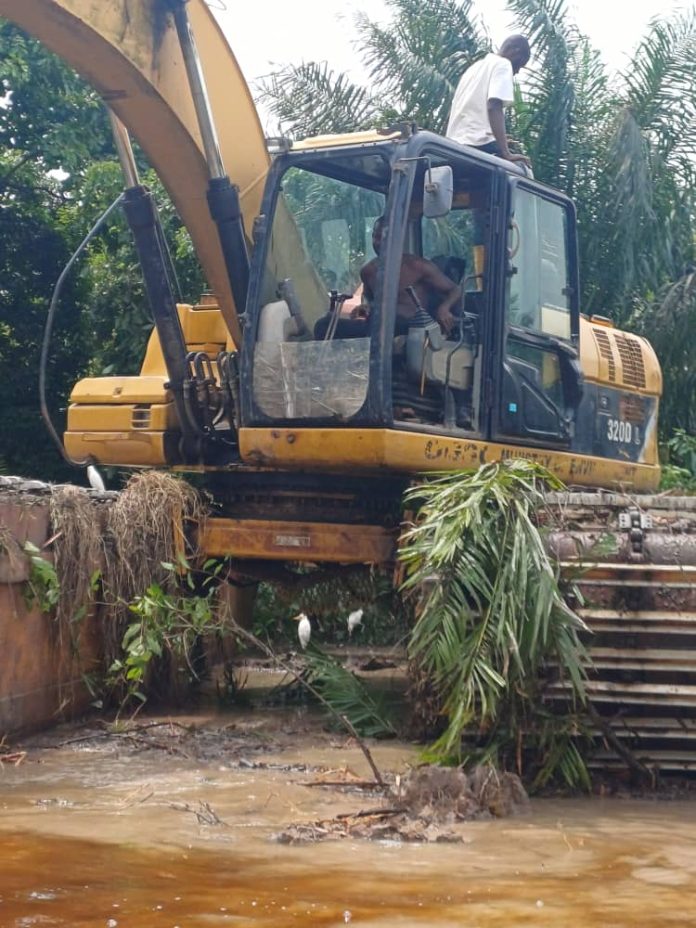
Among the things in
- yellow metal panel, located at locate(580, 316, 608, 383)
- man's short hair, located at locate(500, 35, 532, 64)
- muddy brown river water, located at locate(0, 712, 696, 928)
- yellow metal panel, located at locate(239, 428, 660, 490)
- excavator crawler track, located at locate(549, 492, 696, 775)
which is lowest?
muddy brown river water, located at locate(0, 712, 696, 928)

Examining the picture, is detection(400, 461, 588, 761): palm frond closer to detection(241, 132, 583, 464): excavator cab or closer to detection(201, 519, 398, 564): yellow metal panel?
detection(241, 132, 583, 464): excavator cab

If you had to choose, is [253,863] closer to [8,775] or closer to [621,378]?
[8,775]

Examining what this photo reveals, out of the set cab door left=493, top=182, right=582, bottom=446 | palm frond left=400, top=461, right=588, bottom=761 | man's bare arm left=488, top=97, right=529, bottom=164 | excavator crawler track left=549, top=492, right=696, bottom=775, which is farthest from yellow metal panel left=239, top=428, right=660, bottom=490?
man's bare arm left=488, top=97, right=529, bottom=164

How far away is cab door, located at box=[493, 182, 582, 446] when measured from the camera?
8.55 meters

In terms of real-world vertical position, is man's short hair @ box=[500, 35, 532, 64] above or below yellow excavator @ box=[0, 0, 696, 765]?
above

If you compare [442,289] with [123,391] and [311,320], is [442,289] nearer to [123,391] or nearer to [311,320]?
[311,320]

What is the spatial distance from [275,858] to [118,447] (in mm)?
4141

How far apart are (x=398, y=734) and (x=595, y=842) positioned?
2.27 metres

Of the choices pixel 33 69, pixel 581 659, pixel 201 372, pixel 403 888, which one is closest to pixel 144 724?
pixel 201 372

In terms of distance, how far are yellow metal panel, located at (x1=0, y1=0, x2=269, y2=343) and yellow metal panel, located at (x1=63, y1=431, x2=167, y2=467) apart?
84 cm

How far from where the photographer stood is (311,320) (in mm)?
8508

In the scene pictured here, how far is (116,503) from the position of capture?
8523 mm

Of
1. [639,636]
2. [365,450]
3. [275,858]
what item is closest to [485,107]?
[365,450]

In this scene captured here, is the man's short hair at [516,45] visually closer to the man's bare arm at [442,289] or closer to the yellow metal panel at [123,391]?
the man's bare arm at [442,289]
